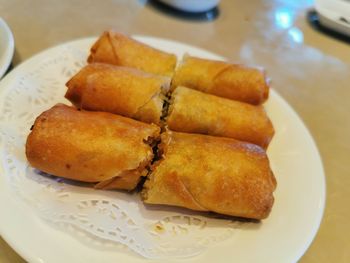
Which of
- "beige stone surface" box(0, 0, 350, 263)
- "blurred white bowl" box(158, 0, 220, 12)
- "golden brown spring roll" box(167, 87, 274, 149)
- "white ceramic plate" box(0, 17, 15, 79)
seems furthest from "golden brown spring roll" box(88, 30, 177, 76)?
"blurred white bowl" box(158, 0, 220, 12)

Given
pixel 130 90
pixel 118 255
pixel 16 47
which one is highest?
pixel 130 90

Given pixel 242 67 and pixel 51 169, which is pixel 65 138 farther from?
pixel 242 67

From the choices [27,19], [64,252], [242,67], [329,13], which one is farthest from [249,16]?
[64,252]

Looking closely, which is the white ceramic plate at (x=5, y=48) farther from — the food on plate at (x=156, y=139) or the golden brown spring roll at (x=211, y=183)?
the golden brown spring roll at (x=211, y=183)

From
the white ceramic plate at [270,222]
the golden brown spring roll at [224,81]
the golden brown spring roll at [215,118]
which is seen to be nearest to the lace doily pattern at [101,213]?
the white ceramic plate at [270,222]

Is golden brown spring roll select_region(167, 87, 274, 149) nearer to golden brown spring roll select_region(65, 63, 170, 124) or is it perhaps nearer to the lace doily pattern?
golden brown spring roll select_region(65, 63, 170, 124)

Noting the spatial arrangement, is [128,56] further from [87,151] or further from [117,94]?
[87,151]
